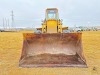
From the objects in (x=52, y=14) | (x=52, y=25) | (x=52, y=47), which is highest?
(x=52, y=14)

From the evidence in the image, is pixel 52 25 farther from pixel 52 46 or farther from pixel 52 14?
pixel 52 46

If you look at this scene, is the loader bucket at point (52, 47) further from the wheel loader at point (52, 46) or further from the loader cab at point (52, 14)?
the loader cab at point (52, 14)

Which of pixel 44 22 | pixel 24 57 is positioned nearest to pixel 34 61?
pixel 24 57

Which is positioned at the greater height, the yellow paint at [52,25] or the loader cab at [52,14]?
the loader cab at [52,14]

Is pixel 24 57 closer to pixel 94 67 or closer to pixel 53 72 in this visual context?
pixel 53 72

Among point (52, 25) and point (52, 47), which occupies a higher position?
point (52, 25)

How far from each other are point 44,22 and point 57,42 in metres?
3.93

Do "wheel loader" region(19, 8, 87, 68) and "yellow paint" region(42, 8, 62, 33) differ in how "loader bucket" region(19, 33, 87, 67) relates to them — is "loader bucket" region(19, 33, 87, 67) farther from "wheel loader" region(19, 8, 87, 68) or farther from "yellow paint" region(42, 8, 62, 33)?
"yellow paint" region(42, 8, 62, 33)

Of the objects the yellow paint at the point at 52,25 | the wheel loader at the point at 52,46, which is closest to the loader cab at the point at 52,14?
the yellow paint at the point at 52,25

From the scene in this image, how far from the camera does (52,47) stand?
29.2 ft

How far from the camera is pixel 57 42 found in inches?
352

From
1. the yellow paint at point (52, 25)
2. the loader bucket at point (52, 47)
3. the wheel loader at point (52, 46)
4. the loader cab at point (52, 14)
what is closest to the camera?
the loader bucket at point (52, 47)

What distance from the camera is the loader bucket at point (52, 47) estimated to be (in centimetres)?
835

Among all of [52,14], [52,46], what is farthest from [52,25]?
[52,46]
